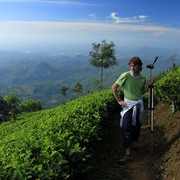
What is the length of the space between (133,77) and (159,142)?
8.72ft

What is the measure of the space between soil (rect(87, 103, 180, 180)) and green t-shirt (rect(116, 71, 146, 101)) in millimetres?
1348

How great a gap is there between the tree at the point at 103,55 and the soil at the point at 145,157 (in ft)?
155

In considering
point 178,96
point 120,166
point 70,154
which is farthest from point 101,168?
point 178,96

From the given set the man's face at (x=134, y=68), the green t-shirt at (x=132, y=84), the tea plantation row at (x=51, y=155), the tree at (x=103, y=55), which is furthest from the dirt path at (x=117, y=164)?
the tree at (x=103, y=55)

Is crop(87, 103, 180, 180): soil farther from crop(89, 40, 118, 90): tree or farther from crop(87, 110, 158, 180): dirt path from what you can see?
crop(89, 40, 118, 90): tree

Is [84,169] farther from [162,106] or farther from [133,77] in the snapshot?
[162,106]

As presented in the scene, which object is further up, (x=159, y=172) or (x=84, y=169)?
(x=84, y=169)

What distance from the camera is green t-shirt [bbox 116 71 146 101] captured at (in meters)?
8.60

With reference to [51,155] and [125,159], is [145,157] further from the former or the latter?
[51,155]

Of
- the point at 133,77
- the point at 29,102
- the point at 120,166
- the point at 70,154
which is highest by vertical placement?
the point at 133,77

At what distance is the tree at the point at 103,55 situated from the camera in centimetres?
5834

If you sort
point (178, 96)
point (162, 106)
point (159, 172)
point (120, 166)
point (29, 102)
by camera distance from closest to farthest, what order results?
point (159, 172) → point (120, 166) → point (178, 96) → point (162, 106) → point (29, 102)

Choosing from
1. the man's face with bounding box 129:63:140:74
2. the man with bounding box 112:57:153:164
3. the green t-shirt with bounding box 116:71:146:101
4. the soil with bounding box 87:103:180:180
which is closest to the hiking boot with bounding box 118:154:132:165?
the man with bounding box 112:57:153:164

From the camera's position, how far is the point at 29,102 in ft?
217
